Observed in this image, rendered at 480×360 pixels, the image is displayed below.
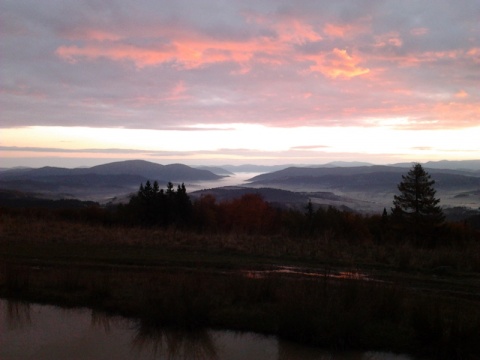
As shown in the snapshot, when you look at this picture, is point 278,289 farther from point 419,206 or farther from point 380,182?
point 380,182

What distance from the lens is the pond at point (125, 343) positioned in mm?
6547

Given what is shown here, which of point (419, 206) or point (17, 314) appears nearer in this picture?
point (17, 314)

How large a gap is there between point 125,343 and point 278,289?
117 inches

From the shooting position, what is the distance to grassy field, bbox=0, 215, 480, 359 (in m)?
6.82

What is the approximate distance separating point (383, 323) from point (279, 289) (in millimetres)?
1987

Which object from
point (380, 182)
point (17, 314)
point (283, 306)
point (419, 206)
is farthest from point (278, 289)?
point (380, 182)

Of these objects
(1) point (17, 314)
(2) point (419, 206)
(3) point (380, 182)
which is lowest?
(3) point (380, 182)

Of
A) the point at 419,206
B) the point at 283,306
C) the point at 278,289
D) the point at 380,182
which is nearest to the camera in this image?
the point at 283,306

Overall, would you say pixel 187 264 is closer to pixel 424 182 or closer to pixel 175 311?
pixel 175 311

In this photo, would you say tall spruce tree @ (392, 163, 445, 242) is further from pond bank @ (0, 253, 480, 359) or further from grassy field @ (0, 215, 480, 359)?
pond bank @ (0, 253, 480, 359)

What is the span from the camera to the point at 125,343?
22.9 feet

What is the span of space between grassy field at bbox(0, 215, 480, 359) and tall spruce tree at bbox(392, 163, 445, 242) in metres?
23.7

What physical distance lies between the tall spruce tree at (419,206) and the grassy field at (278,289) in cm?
2370

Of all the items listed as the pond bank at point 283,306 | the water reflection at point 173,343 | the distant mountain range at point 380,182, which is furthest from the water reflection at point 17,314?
the distant mountain range at point 380,182
